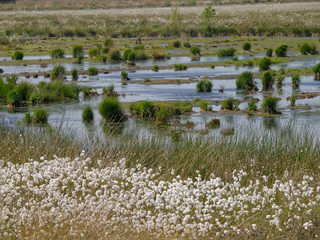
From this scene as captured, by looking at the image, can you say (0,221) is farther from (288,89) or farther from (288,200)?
(288,89)

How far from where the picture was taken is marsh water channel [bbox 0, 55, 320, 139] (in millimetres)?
21984

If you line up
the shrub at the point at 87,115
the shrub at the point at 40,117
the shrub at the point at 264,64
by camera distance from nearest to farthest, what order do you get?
the shrub at the point at 40,117 → the shrub at the point at 87,115 → the shrub at the point at 264,64

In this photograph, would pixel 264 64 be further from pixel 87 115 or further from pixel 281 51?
pixel 87 115

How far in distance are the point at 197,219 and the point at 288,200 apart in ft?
5.12

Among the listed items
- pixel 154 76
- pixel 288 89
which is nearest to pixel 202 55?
pixel 154 76

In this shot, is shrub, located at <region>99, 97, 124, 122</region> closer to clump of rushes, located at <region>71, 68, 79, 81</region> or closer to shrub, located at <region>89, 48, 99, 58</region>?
clump of rushes, located at <region>71, 68, 79, 81</region>

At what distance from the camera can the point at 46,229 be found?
9391 millimetres

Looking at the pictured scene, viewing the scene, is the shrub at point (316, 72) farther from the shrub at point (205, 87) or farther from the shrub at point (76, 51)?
the shrub at point (76, 51)

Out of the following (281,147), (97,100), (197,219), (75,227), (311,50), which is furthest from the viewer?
(311,50)

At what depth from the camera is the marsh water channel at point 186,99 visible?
21984mm

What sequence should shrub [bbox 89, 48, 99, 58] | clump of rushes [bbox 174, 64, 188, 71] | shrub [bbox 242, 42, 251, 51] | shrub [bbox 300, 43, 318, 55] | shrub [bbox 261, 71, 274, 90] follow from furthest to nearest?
shrub [bbox 242, 42, 251, 51], shrub [bbox 89, 48, 99, 58], shrub [bbox 300, 43, 318, 55], clump of rushes [bbox 174, 64, 188, 71], shrub [bbox 261, 71, 274, 90]

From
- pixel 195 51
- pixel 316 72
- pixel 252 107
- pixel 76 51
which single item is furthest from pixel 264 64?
pixel 76 51

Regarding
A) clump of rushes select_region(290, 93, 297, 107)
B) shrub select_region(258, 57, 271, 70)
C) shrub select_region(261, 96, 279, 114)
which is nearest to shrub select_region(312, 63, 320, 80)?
shrub select_region(258, 57, 271, 70)

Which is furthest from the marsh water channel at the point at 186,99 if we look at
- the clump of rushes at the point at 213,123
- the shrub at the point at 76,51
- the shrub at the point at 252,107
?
the shrub at the point at 76,51
